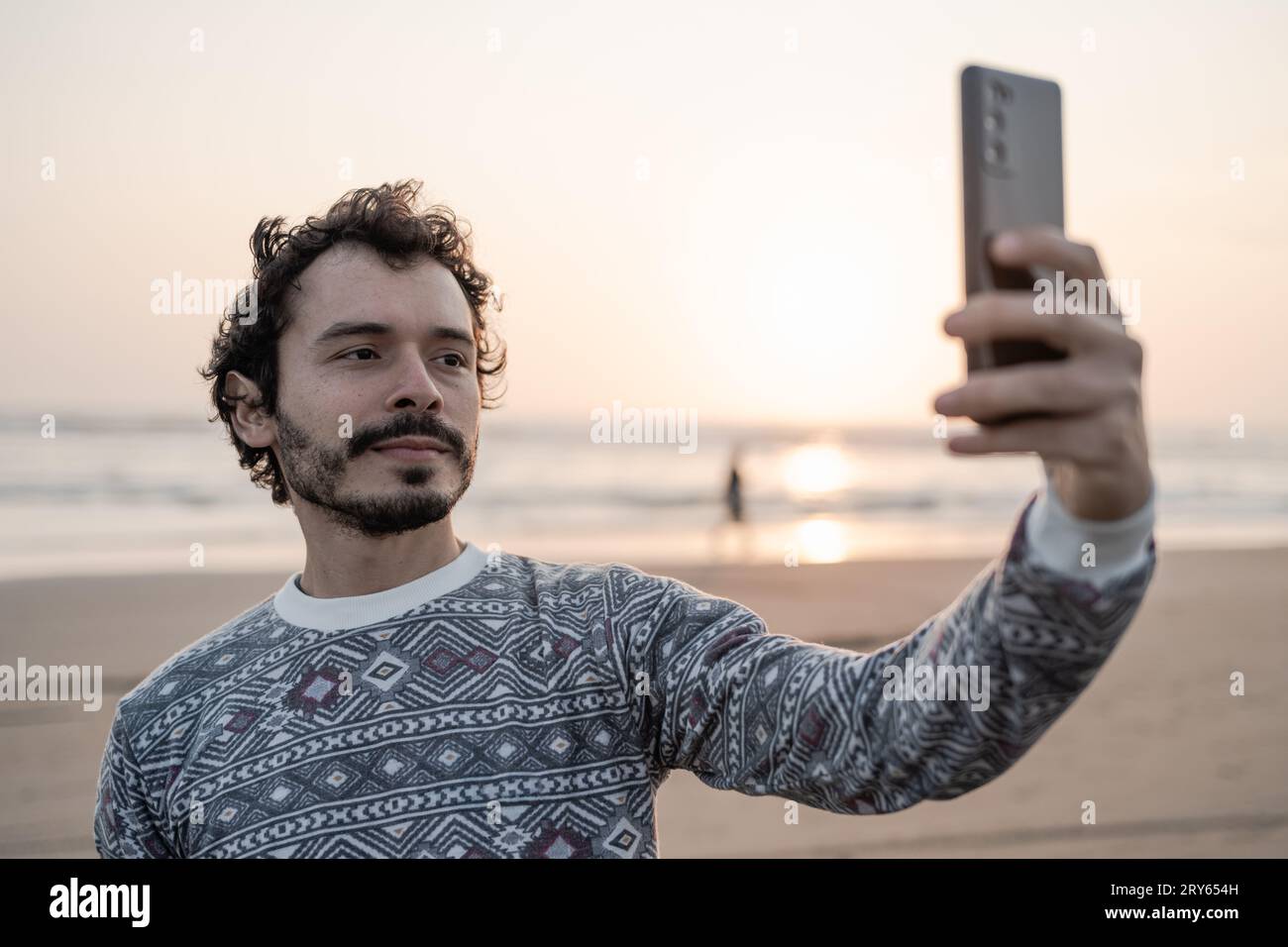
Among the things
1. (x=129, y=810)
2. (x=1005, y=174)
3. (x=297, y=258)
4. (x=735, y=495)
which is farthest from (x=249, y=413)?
(x=735, y=495)

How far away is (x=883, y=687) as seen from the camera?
5.82ft

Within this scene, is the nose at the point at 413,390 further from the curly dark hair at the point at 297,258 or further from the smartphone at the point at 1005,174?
the smartphone at the point at 1005,174

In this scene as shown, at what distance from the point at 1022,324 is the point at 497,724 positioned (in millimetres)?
1408

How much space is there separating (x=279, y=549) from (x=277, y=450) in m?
13.5

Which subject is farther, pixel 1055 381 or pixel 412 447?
pixel 412 447

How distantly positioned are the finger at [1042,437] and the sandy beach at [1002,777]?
4.67 m

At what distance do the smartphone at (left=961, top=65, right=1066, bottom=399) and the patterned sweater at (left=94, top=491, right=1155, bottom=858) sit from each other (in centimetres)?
54

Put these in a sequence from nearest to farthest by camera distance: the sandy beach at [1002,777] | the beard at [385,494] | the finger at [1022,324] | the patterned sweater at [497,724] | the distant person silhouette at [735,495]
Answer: the finger at [1022,324], the patterned sweater at [497,724], the beard at [385,494], the sandy beach at [1002,777], the distant person silhouette at [735,495]

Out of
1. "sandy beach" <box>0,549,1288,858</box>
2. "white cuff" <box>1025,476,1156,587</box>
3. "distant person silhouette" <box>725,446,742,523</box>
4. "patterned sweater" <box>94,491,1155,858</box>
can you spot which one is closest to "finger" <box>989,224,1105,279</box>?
"white cuff" <box>1025,476,1156,587</box>

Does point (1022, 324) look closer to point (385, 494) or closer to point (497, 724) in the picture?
point (497, 724)

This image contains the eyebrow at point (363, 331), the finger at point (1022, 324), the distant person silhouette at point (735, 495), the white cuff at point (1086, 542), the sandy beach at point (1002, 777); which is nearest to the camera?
the finger at point (1022, 324)

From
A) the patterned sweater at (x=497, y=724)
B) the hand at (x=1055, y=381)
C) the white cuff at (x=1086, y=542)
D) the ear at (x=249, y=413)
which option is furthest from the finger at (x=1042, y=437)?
the ear at (x=249, y=413)

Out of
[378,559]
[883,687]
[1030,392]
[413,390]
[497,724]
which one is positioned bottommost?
[497,724]

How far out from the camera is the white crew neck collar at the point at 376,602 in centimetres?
253
